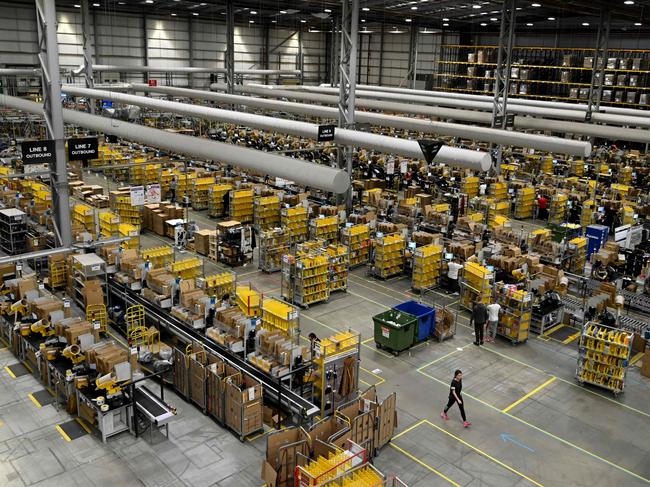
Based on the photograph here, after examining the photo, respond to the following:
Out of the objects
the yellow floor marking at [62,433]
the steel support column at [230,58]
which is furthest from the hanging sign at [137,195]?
the steel support column at [230,58]

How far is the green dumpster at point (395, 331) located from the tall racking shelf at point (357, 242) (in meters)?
5.50

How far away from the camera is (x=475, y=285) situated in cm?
1680

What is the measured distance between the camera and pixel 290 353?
11992 millimetres

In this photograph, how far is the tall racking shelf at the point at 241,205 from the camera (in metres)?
24.8

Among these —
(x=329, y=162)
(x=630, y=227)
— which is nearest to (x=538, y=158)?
(x=329, y=162)

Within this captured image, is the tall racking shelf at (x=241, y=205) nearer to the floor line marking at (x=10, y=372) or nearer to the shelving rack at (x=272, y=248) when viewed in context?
the shelving rack at (x=272, y=248)

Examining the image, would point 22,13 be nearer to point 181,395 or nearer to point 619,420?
point 181,395

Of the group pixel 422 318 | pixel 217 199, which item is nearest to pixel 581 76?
pixel 217 199

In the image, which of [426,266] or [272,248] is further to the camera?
[272,248]

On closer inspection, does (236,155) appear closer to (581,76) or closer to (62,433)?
(62,433)

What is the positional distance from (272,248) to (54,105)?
8144mm

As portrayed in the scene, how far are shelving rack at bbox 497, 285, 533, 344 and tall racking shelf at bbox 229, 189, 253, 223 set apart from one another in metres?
12.5

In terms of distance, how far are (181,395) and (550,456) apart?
23.7 ft

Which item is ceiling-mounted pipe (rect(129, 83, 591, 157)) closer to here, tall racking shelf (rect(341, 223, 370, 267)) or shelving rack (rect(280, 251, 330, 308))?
tall racking shelf (rect(341, 223, 370, 267))
